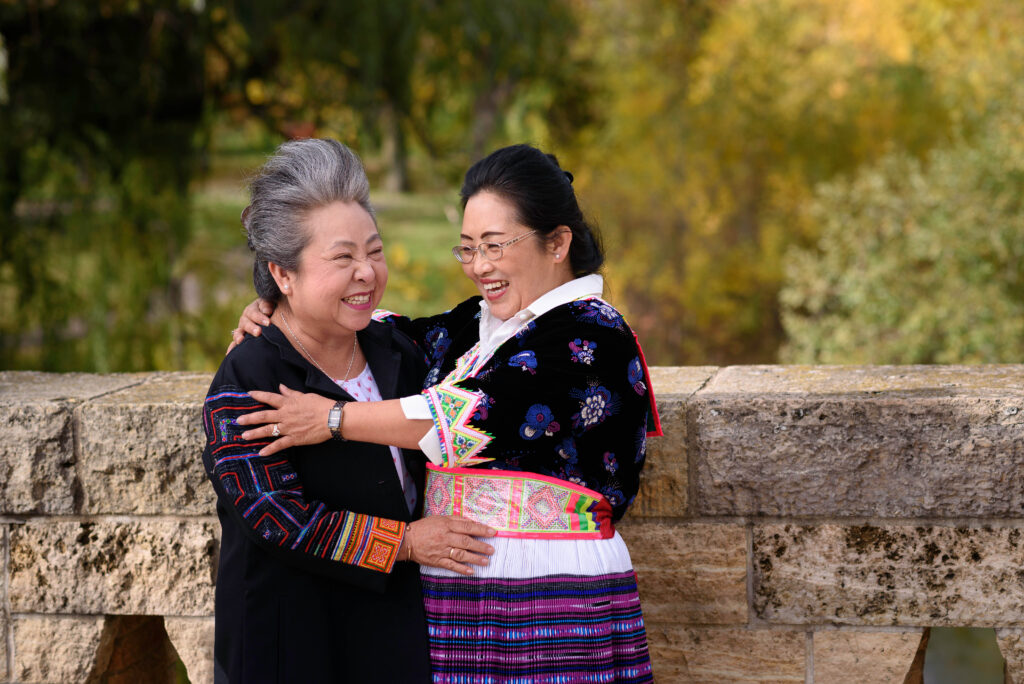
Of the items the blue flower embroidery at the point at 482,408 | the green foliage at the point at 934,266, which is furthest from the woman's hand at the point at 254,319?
the green foliage at the point at 934,266

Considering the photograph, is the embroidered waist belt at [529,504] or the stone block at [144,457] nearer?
the embroidered waist belt at [529,504]

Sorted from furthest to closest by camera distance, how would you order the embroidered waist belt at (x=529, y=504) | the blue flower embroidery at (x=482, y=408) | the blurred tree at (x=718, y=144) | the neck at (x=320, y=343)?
1. the blurred tree at (x=718, y=144)
2. the neck at (x=320, y=343)
3. the embroidered waist belt at (x=529, y=504)
4. the blue flower embroidery at (x=482, y=408)

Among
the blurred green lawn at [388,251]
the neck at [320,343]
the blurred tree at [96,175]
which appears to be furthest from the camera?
the blurred green lawn at [388,251]

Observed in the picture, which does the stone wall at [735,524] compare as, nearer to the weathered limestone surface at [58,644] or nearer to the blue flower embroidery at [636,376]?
the weathered limestone surface at [58,644]

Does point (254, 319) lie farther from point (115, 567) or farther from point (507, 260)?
point (115, 567)

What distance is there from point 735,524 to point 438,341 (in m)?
0.79

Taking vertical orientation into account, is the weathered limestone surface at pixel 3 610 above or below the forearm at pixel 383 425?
below

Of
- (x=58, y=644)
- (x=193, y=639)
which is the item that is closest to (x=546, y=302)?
(x=193, y=639)

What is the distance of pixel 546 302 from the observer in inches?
79.0

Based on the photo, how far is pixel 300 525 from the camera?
190cm

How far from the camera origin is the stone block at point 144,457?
245 centimetres

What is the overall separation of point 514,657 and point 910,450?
3.20ft

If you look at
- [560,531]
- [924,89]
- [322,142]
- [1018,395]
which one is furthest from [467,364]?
[924,89]

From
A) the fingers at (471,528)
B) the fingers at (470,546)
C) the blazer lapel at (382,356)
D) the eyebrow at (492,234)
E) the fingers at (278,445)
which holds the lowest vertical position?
the fingers at (470,546)
